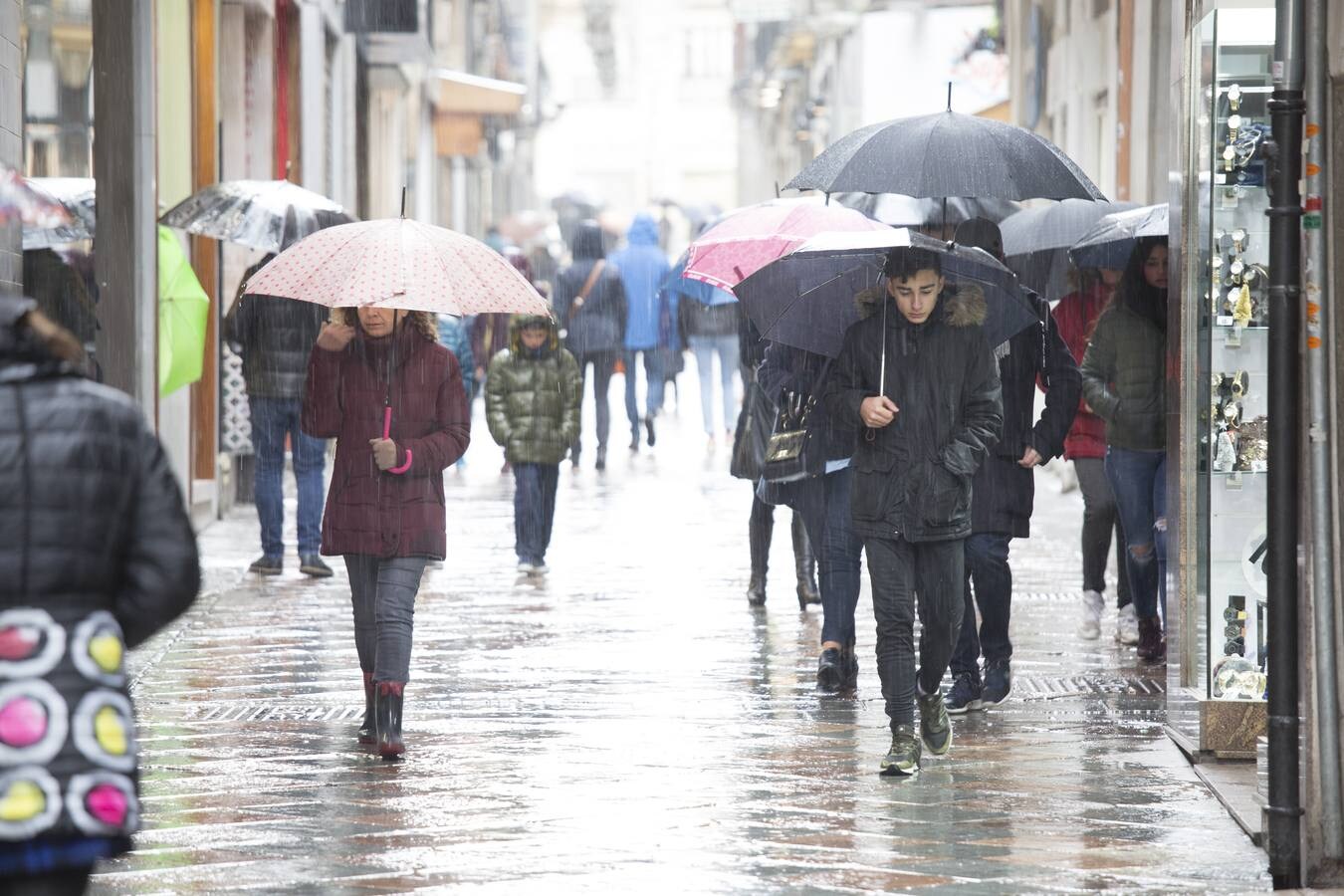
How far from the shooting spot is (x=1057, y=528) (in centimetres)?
1475

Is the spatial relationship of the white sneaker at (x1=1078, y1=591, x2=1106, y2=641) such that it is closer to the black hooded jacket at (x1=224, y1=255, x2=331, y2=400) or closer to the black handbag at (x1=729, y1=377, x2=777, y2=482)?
the black handbag at (x1=729, y1=377, x2=777, y2=482)

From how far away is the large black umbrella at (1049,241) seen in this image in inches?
400

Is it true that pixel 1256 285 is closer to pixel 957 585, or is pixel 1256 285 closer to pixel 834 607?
pixel 957 585

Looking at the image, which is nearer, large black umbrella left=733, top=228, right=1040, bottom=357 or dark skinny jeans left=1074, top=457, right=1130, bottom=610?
large black umbrella left=733, top=228, right=1040, bottom=357

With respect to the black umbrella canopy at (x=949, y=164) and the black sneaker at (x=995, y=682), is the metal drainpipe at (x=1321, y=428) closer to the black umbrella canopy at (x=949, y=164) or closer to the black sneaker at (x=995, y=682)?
the black umbrella canopy at (x=949, y=164)

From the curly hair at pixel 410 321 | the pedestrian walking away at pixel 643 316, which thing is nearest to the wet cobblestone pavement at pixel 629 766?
the curly hair at pixel 410 321

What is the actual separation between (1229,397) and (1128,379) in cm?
174

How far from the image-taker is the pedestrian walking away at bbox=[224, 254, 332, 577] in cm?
1182

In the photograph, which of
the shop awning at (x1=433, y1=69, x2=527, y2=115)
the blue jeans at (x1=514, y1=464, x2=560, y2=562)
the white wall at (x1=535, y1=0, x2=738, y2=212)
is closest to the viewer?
the blue jeans at (x1=514, y1=464, x2=560, y2=562)

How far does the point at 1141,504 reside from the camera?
9.06 metres

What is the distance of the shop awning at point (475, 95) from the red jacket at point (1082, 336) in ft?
77.4

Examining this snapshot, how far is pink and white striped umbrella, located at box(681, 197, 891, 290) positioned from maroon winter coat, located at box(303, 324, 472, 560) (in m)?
1.80

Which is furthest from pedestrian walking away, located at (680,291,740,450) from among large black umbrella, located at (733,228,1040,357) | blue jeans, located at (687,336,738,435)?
large black umbrella, located at (733,228,1040,357)

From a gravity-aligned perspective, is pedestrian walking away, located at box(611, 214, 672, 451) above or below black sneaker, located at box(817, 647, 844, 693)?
above
